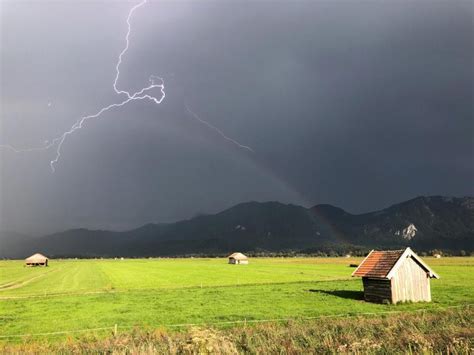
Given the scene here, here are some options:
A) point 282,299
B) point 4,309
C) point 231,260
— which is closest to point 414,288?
point 282,299

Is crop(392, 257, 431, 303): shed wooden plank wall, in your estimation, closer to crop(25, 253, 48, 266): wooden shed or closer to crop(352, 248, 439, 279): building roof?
crop(352, 248, 439, 279): building roof

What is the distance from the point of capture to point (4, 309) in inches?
1644

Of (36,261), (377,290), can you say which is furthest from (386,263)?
(36,261)

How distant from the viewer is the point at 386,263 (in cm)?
4150

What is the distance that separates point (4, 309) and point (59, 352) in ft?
99.0

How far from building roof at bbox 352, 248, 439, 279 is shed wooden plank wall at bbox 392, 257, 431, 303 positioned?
56cm

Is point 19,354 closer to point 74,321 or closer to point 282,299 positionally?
point 74,321

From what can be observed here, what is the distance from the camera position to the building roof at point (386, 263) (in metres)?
40.3

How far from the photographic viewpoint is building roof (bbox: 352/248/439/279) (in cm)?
4028

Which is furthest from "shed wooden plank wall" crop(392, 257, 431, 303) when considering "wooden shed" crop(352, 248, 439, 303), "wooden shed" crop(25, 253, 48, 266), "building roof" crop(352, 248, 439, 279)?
"wooden shed" crop(25, 253, 48, 266)

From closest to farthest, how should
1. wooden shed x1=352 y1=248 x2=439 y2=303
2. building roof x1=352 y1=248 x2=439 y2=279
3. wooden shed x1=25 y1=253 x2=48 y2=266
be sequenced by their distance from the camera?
wooden shed x1=352 y1=248 x2=439 y2=303, building roof x1=352 y1=248 x2=439 y2=279, wooden shed x1=25 y1=253 x2=48 y2=266

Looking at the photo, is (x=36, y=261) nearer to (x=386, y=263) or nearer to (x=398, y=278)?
(x=386, y=263)

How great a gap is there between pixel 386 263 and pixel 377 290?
2.73m

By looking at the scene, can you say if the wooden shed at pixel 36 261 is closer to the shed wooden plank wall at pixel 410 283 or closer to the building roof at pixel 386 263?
the building roof at pixel 386 263
